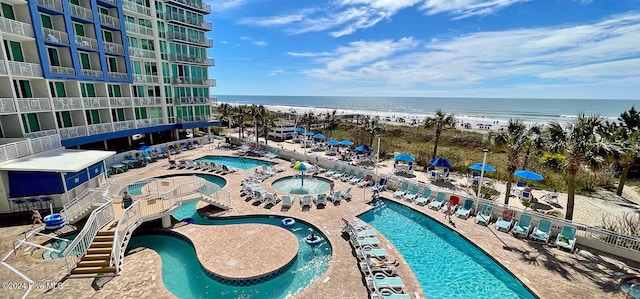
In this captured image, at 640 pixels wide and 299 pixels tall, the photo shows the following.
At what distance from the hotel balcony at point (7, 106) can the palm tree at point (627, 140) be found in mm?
33374

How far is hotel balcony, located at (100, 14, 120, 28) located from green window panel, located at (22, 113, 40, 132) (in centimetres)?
1054

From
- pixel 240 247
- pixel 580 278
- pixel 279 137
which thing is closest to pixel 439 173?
pixel 580 278

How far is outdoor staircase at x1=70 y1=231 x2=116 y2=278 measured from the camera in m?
9.55

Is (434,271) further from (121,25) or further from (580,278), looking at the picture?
(121,25)

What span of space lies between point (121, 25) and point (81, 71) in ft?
22.3

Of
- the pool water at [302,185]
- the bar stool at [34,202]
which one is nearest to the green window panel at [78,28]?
the bar stool at [34,202]

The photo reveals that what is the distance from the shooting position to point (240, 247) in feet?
37.9

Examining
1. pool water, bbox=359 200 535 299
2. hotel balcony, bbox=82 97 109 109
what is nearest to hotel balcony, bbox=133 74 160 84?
hotel balcony, bbox=82 97 109 109

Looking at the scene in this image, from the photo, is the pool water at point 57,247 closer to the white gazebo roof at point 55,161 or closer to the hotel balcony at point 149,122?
the white gazebo roof at point 55,161

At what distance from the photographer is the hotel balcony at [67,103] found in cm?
2027

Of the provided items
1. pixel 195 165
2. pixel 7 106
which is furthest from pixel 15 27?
pixel 195 165

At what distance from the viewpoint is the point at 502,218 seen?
45.8 ft

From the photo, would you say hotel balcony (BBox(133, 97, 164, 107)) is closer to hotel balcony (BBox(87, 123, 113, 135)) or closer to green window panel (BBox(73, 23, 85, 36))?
hotel balcony (BBox(87, 123, 113, 135))

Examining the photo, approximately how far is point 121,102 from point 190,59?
9904 mm
